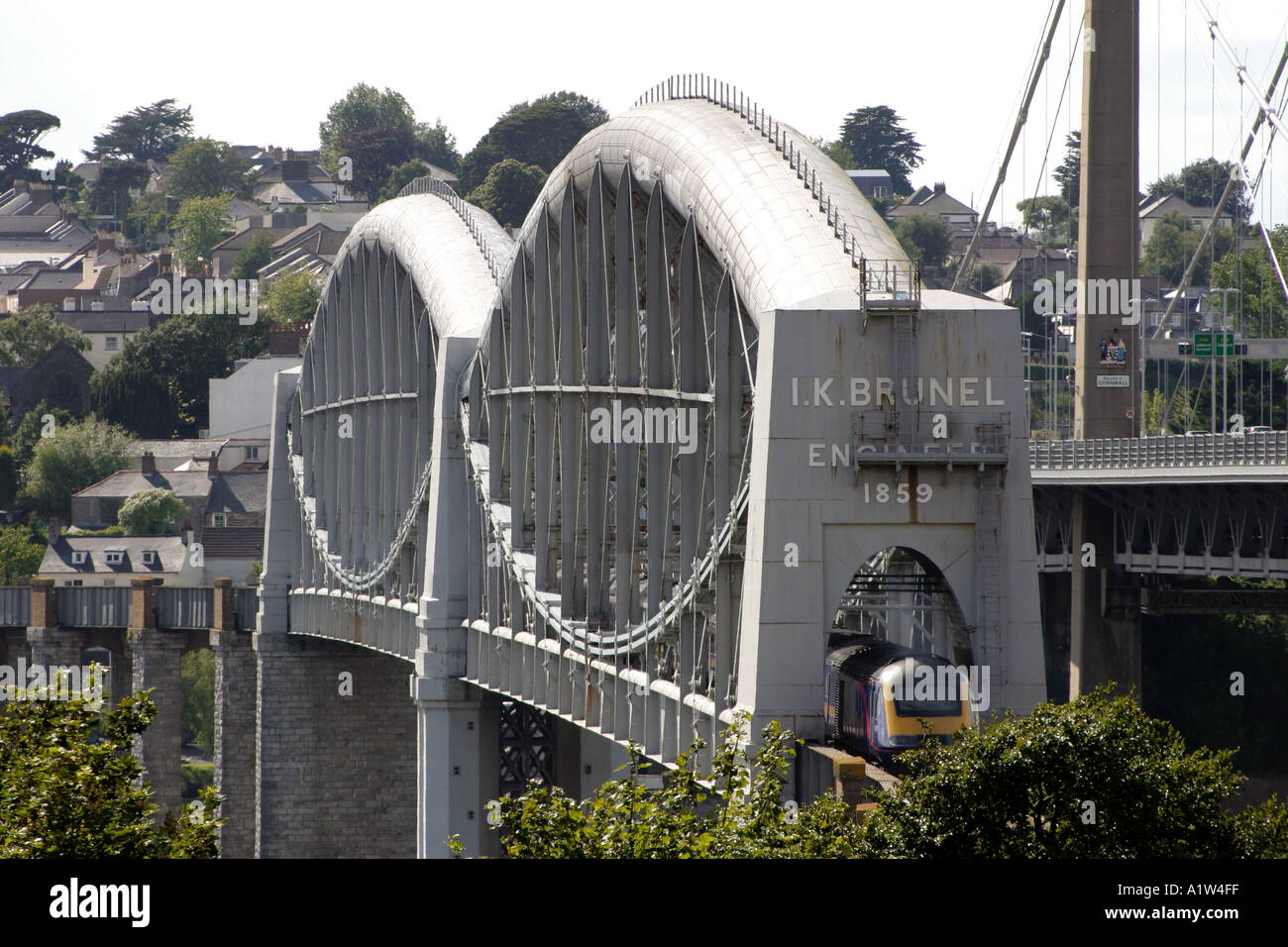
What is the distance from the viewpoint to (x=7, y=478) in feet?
463

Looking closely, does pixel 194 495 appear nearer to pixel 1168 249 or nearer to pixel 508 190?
pixel 508 190

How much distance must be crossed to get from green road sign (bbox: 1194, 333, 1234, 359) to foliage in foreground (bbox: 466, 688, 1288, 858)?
4223 centimetres

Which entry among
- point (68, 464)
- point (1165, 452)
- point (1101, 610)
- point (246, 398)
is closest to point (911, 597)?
point (1165, 452)

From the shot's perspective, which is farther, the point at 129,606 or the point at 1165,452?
the point at 129,606

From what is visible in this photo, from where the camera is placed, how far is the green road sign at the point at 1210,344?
65375 mm

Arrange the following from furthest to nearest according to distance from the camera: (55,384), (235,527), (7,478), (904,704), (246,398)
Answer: (55,384)
(246,398)
(7,478)
(235,527)
(904,704)

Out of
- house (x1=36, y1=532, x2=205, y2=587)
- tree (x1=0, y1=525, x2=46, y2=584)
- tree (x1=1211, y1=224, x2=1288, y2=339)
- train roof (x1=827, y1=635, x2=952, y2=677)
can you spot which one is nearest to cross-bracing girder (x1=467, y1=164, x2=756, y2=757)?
train roof (x1=827, y1=635, x2=952, y2=677)

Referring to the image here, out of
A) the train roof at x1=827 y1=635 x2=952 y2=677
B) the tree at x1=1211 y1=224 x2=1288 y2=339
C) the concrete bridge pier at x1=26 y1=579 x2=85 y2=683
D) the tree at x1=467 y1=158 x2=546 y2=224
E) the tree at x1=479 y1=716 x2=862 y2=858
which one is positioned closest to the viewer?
the tree at x1=479 y1=716 x2=862 y2=858

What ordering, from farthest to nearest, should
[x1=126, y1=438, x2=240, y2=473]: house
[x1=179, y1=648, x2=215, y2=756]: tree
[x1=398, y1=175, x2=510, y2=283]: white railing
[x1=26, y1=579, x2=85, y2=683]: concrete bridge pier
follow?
[x1=126, y1=438, x2=240, y2=473]: house < [x1=179, y1=648, x2=215, y2=756]: tree < [x1=26, y1=579, x2=85, y2=683]: concrete bridge pier < [x1=398, y1=175, x2=510, y2=283]: white railing

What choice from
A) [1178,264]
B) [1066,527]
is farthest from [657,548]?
[1178,264]

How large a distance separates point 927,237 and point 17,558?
8860cm

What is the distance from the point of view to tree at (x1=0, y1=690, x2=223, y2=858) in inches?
912

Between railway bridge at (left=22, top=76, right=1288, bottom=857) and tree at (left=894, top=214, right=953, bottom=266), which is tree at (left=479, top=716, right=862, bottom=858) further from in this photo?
tree at (left=894, top=214, right=953, bottom=266)
